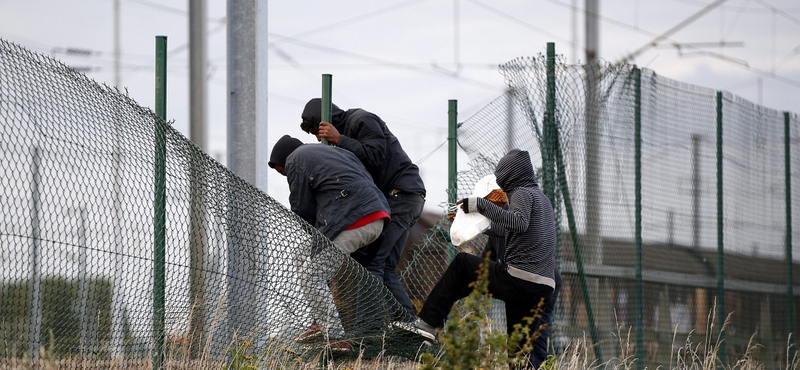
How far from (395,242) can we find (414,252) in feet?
2.83

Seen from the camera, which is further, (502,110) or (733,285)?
(733,285)

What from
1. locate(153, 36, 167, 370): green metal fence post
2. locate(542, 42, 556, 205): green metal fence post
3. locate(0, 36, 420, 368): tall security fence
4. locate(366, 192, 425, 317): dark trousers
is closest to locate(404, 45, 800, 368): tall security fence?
locate(542, 42, 556, 205): green metal fence post

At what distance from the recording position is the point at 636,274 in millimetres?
7773

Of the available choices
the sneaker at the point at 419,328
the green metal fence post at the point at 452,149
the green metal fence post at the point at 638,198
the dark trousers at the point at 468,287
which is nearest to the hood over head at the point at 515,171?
the dark trousers at the point at 468,287

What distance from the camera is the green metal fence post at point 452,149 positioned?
6.95 m

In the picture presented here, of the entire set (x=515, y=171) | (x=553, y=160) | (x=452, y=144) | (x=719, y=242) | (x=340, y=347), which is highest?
(x=452, y=144)

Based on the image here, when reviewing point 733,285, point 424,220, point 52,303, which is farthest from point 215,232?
point 424,220

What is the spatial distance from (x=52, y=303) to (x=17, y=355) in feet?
0.96

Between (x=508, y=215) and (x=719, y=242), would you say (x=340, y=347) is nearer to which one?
(x=508, y=215)

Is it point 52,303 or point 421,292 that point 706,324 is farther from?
point 52,303

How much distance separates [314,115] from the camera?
642 cm

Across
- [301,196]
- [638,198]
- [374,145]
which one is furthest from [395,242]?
[638,198]

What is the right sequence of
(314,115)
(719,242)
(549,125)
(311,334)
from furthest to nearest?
(719,242), (549,125), (314,115), (311,334)

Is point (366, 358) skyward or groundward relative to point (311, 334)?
groundward
